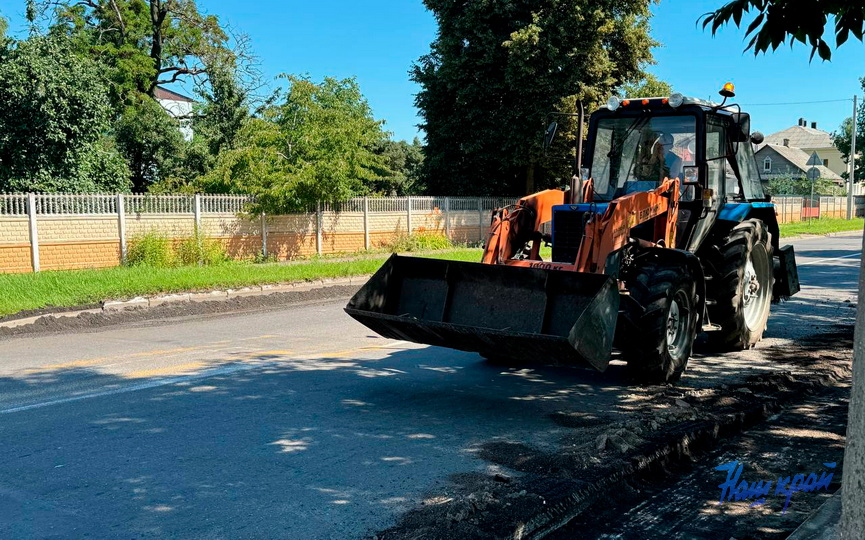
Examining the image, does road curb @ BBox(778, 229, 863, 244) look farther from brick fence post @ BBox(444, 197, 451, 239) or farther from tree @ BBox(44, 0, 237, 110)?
tree @ BBox(44, 0, 237, 110)

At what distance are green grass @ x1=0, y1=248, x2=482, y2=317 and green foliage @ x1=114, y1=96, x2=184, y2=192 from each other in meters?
16.6

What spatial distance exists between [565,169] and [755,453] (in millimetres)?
27726

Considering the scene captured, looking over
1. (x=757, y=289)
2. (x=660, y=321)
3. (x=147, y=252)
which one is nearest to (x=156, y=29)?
(x=147, y=252)

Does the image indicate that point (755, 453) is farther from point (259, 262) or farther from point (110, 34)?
point (110, 34)

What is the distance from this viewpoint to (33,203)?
16.9 metres

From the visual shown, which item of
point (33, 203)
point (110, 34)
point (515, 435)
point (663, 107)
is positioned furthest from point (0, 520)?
point (110, 34)

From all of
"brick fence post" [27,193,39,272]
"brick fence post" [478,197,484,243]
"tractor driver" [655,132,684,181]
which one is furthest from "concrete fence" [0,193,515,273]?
"tractor driver" [655,132,684,181]

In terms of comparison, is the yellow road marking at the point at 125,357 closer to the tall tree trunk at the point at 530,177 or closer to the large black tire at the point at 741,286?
the large black tire at the point at 741,286

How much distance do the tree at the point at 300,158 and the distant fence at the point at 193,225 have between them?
82cm

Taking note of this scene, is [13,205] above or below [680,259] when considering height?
above

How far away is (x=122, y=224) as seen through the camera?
1834 cm

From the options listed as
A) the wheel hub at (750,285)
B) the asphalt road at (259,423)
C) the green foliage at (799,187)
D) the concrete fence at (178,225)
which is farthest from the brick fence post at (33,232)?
the green foliage at (799,187)

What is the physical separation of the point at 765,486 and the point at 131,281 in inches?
501

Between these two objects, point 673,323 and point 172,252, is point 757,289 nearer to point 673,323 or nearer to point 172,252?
point 673,323
